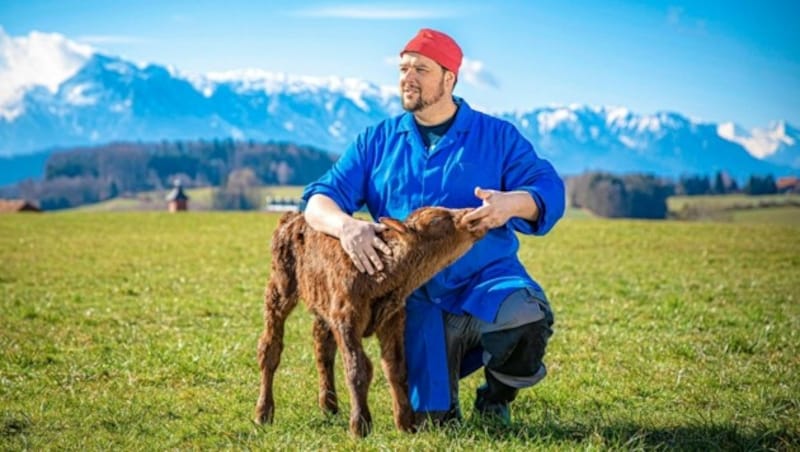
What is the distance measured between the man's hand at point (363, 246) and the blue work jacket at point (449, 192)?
2.53ft

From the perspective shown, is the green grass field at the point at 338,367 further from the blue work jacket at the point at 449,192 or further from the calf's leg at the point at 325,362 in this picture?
the blue work jacket at the point at 449,192

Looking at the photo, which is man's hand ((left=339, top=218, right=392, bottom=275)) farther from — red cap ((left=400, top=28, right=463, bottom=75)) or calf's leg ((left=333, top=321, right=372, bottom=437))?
red cap ((left=400, top=28, right=463, bottom=75))

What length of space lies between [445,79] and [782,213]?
7621 centimetres

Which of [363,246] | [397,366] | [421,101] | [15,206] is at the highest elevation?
[421,101]

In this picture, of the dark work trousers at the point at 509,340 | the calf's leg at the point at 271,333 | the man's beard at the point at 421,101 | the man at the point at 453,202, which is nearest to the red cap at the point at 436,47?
the man at the point at 453,202

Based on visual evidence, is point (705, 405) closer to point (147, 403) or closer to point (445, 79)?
point (445, 79)

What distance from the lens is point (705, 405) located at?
811 centimetres

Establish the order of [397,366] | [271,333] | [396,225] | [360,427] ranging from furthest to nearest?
[271,333], [397,366], [360,427], [396,225]

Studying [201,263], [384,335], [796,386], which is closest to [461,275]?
[384,335]

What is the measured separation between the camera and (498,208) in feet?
20.6

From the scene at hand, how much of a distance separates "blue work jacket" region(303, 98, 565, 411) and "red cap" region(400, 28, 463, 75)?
1.66 ft

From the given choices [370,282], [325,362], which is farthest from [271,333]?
[370,282]

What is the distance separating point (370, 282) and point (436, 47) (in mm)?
1903

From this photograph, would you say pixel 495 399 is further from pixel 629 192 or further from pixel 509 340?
pixel 629 192
